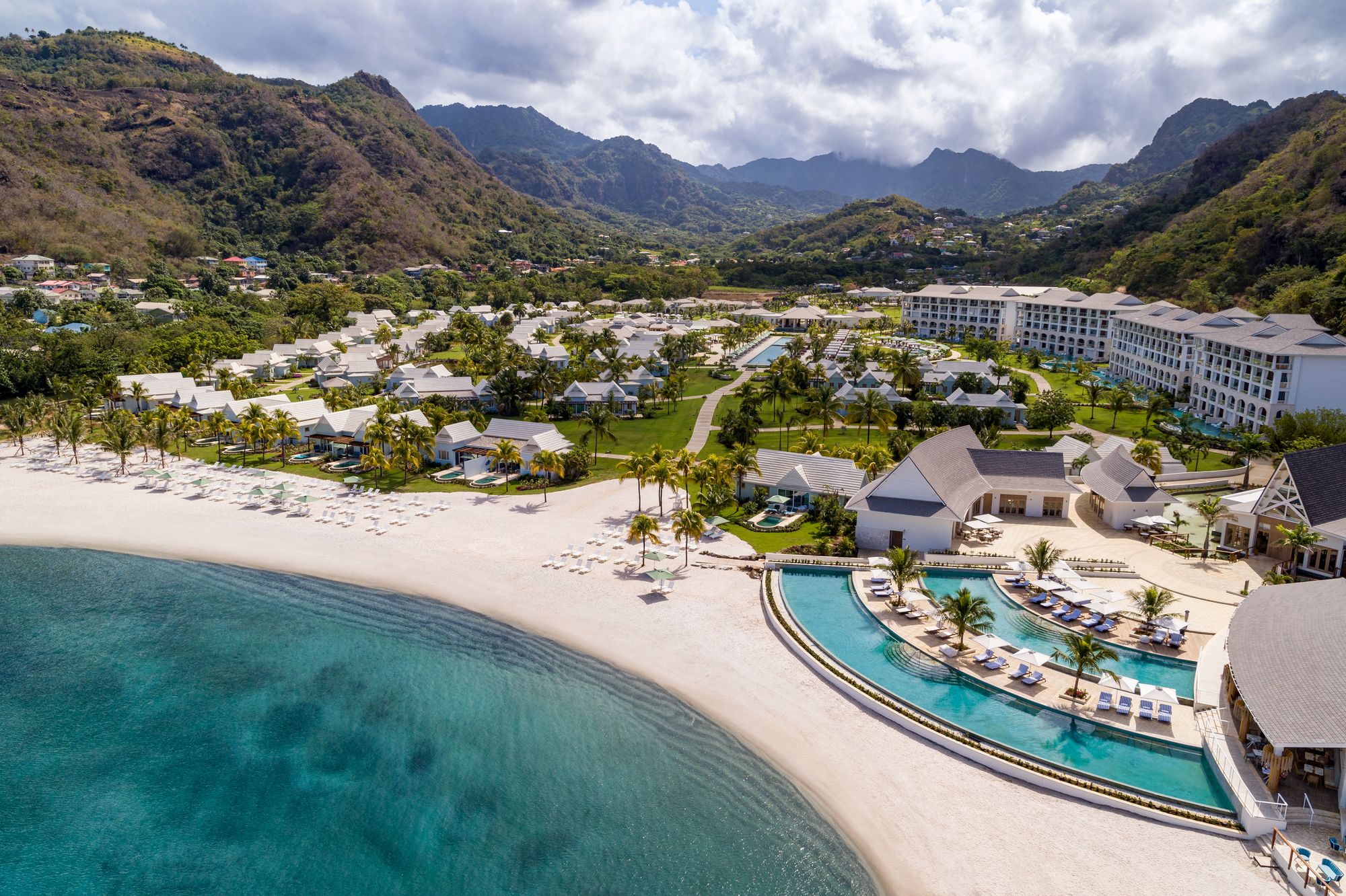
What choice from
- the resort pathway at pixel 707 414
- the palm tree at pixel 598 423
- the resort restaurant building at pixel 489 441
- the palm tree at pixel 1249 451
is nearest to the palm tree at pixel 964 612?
the palm tree at pixel 1249 451

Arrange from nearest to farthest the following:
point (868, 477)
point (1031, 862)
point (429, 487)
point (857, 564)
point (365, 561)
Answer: point (1031, 862) < point (857, 564) < point (365, 561) < point (868, 477) < point (429, 487)

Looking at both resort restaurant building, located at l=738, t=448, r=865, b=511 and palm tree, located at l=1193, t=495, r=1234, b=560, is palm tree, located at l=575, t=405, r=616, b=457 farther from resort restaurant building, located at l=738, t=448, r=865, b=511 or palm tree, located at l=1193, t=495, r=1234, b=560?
A: palm tree, located at l=1193, t=495, r=1234, b=560

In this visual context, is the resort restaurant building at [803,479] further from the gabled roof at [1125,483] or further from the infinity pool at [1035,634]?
the gabled roof at [1125,483]

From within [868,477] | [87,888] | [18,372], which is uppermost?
[18,372]

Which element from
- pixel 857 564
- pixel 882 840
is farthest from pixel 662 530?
pixel 882 840

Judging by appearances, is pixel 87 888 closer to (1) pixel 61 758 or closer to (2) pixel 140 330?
(1) pixel 61 758

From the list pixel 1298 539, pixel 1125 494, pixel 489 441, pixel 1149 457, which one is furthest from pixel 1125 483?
pixel 489 441

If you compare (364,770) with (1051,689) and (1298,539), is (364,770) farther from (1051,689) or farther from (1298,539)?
(1298,539)
